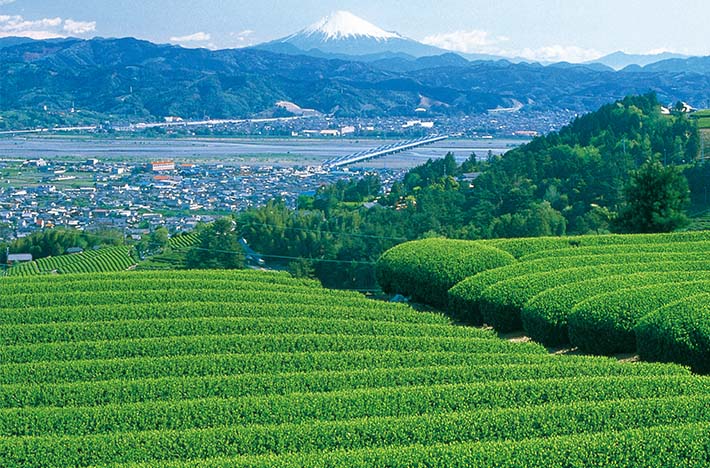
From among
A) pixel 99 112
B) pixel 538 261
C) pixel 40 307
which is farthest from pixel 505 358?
pixel 99 112

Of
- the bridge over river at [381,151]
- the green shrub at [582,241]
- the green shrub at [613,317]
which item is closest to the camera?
the green shrub at [613,317]

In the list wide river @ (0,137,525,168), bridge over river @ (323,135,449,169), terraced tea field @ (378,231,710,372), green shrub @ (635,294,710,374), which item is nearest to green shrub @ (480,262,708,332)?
terraced tea field @ (378,231,710,372)

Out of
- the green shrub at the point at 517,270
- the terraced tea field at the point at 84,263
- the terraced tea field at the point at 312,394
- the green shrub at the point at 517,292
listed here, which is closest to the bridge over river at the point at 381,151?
the terraced tea field at the point at 84,263

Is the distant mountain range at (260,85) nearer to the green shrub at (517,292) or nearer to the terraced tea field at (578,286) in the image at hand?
the terraced tea field at (578,286)

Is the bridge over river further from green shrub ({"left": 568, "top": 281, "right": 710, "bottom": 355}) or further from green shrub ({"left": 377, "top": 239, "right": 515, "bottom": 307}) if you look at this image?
green shrub ({"left": 568, "top": 281, "right": 710, "bottom": 355})

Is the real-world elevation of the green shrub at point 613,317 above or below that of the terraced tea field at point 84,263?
above

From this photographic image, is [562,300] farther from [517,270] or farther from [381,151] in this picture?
[381,151]

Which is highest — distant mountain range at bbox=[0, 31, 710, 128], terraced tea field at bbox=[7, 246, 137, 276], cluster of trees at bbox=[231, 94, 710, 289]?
distant mountain range at bbox=[0, 31, 710, 128]
